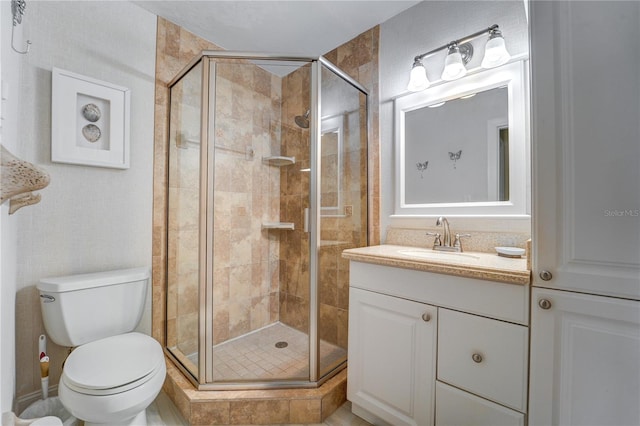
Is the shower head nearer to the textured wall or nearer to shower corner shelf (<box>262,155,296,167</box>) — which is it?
shower corner shelf (<box>262,155,296,167</box>)

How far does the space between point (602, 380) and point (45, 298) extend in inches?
88.4

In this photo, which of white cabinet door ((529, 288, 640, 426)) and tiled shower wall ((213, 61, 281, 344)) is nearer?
white cabinet door ((529, 288, 640, 426))

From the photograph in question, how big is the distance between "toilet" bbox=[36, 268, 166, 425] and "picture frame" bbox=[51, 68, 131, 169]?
69cm

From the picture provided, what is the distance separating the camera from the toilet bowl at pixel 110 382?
3.37ft

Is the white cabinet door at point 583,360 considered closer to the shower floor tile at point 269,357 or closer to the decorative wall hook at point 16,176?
the shower floor tile at point 269,357

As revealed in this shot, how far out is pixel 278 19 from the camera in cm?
186

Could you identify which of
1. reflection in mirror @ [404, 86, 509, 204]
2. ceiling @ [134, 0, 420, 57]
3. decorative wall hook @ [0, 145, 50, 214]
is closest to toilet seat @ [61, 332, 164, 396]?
decorative wall hook @ [0, 145, 50, 214]

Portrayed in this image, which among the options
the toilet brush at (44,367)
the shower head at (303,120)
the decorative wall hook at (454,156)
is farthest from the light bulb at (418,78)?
the toilet brush at (44,367)

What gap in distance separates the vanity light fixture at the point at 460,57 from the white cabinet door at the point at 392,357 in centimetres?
127

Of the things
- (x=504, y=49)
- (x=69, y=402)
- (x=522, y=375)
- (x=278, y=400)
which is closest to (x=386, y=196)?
(x=504, y=49)

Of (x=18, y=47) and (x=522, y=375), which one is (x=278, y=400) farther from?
(x=18, y=47)

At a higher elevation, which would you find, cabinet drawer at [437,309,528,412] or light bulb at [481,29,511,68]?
light bulb at [481,29,511,68]

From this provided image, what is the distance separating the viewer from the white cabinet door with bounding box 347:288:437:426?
1114 mm

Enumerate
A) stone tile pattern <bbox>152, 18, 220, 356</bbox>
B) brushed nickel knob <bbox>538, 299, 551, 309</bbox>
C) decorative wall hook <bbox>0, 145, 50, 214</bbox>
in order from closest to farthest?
1. decorative wall hook <bbox>0, 145, 50, 214</bbox>
2. brushed nickel knob <bbox>538, 299, 551, 309</bbox>
3. stone tile pattern <bbox>152, 18, 220, 356</bbox>
